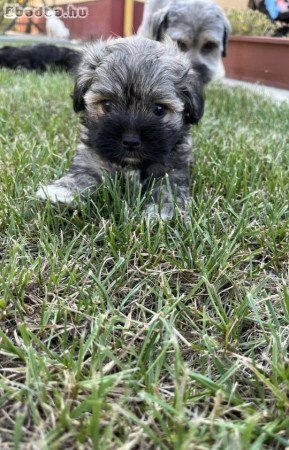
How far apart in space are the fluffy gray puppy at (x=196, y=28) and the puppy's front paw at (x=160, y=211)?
246 centimetres

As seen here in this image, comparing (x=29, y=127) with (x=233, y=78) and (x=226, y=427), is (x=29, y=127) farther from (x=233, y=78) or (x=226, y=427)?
(x=233, y=78)

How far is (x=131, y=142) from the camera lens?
1921mm

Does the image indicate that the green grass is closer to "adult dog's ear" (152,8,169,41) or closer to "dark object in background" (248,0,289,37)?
"adult dog's ear" (152,8,169,41)

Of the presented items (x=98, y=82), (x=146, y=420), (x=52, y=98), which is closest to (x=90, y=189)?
(x=98, y=82)

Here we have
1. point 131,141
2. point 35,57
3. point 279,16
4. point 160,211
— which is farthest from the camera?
point 279,16

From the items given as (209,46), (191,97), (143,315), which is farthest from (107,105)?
(209,46)

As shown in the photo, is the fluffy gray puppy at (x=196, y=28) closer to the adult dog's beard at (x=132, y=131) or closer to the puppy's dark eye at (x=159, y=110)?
A: the puppy's dark eye at (x=159, y=110)

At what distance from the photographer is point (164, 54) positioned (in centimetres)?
220

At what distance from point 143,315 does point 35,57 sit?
534cm

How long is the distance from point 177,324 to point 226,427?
1.31 feet

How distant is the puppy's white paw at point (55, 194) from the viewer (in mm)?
1854

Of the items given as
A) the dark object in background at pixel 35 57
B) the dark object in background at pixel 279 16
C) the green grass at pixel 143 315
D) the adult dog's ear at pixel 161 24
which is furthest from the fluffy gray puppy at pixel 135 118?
the dark object in background at pixel 279 16

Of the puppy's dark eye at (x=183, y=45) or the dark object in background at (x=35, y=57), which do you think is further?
the dark object in background at (x=35, y=57)

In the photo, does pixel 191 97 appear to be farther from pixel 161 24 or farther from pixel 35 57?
pixel 35 57
